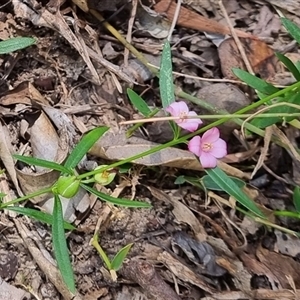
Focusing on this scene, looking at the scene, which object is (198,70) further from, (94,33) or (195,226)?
(195,226)

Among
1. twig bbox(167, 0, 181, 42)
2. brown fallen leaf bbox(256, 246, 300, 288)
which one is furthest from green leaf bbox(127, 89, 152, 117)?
brown fallen leaf bbox(256, 246, 300, 288)

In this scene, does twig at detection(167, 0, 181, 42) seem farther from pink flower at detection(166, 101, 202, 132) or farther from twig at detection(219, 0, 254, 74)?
Answer: pink flower at detection(166, 101, 202, 132)

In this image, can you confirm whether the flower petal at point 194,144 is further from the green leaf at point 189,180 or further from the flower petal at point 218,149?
the green leaf at point 189,180

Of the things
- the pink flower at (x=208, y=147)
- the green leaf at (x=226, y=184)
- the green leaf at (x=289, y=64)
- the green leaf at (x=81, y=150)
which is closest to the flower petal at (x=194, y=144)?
the pink flower at (x=208, y=147)

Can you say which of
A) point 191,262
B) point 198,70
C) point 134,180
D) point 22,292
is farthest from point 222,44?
point 22,292

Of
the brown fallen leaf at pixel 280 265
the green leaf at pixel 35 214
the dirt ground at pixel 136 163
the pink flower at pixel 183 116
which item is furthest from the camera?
the brown fallen leaf at pixel 280 265

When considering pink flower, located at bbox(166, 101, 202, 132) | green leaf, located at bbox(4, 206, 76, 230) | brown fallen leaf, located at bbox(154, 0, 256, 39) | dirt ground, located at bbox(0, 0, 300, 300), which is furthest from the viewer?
brown fallen leaf, located at bbox(154, 0, 256, 39)

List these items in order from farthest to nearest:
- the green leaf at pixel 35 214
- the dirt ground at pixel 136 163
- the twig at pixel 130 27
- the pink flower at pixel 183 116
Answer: the twig at pixel 130 27 → the dirt ground at pixel 136 163 → the green leaf at pixel 35 214 → the pink flower at pixel 183 116
